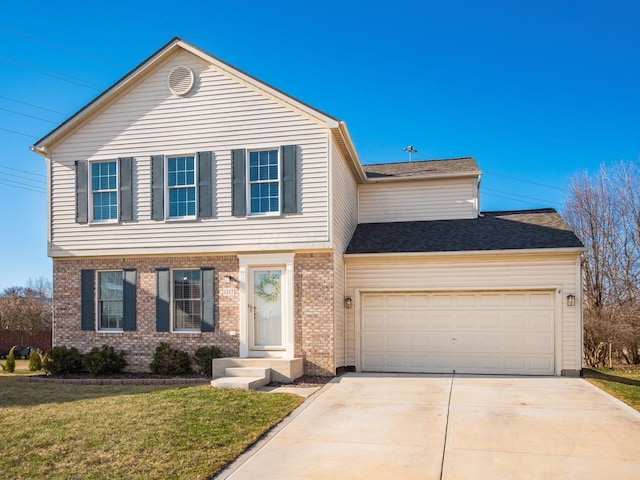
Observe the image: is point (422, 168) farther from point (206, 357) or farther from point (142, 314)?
point (142, 314)

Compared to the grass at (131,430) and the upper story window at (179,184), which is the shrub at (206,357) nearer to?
the grass at (131,430)

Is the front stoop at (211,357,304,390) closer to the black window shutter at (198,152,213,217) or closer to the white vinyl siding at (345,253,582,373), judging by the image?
the white vinyl siding at (345,253,582,373)

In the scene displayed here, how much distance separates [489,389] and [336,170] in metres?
5.98

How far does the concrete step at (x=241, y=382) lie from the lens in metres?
10.9

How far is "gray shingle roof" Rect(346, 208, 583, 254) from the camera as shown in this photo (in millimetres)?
13516

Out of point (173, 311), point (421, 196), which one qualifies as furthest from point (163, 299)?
point (421, 196)

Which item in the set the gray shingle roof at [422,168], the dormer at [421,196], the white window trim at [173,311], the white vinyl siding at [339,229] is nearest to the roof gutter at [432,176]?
the dormer at [421,196]

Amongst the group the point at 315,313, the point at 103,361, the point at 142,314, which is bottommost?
the point at 103,361

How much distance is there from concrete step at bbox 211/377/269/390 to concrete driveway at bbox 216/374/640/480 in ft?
4.48

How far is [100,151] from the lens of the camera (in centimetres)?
1412

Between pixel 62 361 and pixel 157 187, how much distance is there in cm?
482

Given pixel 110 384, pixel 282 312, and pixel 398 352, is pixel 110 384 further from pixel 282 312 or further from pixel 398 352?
pixel 398 352

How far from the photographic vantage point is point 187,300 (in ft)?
44.6

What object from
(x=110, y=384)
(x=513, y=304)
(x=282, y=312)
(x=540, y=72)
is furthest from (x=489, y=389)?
(x=540, y=72)
